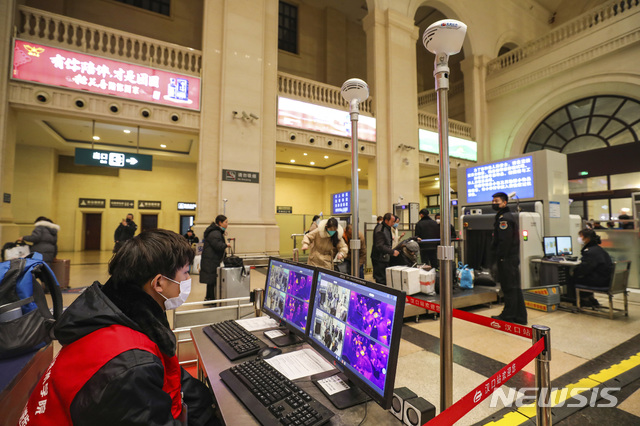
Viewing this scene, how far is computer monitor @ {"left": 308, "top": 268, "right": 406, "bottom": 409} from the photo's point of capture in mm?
1068

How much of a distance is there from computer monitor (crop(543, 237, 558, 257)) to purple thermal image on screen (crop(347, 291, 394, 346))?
5.97 m

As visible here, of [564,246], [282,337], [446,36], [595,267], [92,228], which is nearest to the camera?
[446,36]

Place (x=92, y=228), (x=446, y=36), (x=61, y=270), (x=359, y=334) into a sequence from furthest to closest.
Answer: (x=92, y=228), (x=61, y=270), (x=446, y=36), (x=359, y=334)

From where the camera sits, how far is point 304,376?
1344 mm

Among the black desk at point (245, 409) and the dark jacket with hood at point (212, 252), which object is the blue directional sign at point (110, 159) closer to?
the dark jacket with hood at point (212, 252)

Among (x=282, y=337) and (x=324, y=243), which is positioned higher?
(x=324, y=243)

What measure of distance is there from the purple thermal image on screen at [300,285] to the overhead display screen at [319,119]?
853 centimetres

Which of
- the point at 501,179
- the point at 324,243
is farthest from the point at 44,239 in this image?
the point at 501,179

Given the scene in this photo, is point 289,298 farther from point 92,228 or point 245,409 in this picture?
point 92,228

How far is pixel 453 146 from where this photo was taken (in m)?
13.2

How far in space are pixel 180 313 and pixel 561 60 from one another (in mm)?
15322

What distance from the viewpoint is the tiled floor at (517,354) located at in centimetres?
232

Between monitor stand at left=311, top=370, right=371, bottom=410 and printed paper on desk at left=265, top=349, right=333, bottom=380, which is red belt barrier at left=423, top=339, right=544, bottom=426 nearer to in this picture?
monitor stand at left=311, top=370, right=371, bottom=410

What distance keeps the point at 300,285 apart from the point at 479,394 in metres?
1.01
